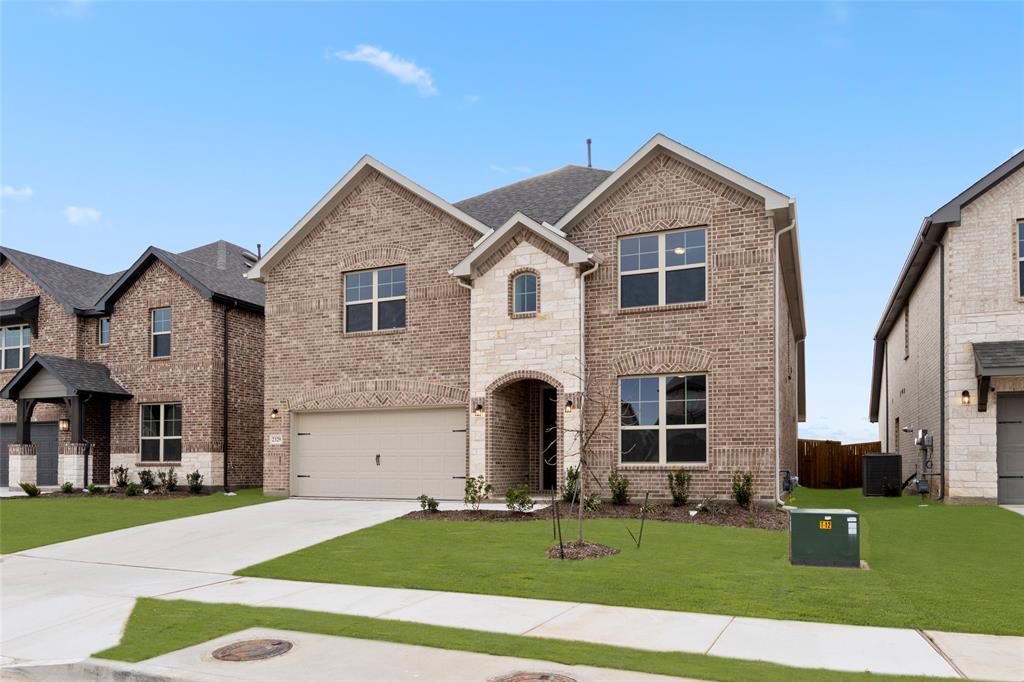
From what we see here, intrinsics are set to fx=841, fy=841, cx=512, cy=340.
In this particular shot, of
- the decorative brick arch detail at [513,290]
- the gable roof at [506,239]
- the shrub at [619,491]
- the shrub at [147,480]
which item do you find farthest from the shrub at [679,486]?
the shrub at [147,480]

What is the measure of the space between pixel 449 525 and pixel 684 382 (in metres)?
6.19

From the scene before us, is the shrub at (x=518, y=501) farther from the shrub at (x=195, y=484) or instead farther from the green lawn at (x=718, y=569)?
the shrub at (x=195, y=484)

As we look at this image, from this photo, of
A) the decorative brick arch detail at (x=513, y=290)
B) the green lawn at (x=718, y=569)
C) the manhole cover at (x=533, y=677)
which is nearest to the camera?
the manhole cover at (x=533, y=677)

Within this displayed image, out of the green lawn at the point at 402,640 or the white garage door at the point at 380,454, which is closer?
the green lawn at the point at 402,640

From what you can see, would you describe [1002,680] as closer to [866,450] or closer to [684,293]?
[684,293]

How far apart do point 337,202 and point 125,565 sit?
1203cm

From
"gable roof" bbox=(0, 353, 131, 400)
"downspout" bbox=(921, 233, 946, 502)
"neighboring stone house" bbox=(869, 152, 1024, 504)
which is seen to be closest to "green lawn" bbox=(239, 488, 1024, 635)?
"neighboring stone house" bbox=(869, 152, 1024, 504)

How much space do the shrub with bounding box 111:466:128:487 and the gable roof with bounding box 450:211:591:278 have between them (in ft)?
43.0

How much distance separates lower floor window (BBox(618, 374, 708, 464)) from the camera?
18062 mm

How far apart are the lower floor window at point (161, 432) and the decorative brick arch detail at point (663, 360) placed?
14781 mm

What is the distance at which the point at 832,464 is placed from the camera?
102 feet

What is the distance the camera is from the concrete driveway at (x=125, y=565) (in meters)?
8.65

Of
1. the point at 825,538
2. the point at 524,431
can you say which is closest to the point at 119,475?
the point at 524,431

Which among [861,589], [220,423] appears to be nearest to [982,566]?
[861,589]
